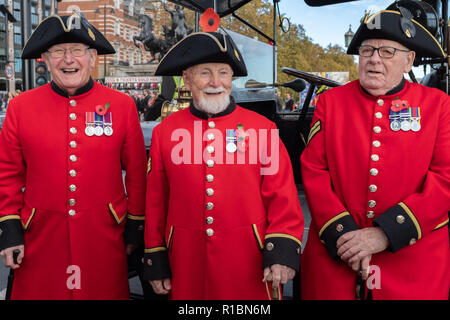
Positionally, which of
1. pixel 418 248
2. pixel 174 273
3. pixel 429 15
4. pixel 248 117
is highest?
pixel 429 15

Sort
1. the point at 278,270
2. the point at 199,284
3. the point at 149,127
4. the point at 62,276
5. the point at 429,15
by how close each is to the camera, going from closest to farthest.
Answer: the point at 278,270
the point at 199,284
the point at 62,276
the point at 429,15
the point at 149,127

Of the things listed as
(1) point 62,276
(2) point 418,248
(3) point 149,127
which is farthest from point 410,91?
(3) point 149,127

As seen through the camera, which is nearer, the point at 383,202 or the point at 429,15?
the point at 383,202

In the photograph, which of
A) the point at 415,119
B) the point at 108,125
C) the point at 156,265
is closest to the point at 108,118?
the point at 108,125

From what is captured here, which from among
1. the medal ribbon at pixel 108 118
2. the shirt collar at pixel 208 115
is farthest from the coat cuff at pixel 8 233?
the shirt collar at pixel 208 115

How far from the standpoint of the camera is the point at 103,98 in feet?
7.72

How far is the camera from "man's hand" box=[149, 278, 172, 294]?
2117mm

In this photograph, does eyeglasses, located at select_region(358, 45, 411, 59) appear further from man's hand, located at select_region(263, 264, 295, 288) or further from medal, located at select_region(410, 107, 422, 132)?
man's hand, located at select_region(263, 264, 295, 288)

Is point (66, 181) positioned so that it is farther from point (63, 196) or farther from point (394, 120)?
point (394, 120)

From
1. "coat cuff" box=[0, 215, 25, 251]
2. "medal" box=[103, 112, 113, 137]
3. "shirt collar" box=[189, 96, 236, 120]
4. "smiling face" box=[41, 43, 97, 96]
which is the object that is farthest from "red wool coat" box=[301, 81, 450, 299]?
"coat cuff" box=[0, 215, 25, 251]

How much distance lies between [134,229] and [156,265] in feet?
0.91

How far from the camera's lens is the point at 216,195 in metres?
2.06

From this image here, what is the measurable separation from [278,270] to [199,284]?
0.37 meters
